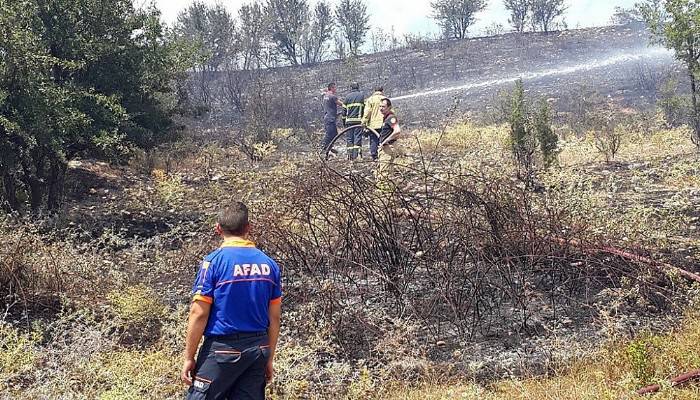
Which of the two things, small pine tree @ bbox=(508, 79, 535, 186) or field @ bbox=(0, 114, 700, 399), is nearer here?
field @ bbox=(0, 114, 700, 399)

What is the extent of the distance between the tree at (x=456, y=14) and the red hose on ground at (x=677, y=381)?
2996 cm

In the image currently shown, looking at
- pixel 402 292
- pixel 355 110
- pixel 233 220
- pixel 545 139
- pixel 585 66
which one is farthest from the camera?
pixel 585 66

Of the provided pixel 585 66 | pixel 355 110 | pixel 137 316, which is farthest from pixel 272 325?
pixel 585 66

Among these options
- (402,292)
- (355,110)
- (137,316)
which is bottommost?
(402,292)

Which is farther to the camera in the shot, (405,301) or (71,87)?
(71,87)

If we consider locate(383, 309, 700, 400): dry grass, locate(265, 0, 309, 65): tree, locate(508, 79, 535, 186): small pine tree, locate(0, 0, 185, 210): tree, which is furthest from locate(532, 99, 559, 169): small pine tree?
locate(265, 0, 309, 65): tree

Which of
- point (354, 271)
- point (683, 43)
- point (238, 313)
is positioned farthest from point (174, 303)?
point (683, 43)

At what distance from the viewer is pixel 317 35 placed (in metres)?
28.8

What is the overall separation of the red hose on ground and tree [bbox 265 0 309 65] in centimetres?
2444

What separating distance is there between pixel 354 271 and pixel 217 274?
2868 millimetres

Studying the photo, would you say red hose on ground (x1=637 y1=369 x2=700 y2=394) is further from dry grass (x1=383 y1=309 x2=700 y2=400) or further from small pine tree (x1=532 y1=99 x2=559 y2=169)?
small pine tree (x1=532 y1=99 x2=559 y2=169)

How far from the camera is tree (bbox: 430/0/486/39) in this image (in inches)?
1225

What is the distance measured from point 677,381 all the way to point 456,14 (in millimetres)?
30394

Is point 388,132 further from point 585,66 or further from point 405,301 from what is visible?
point 585,66
